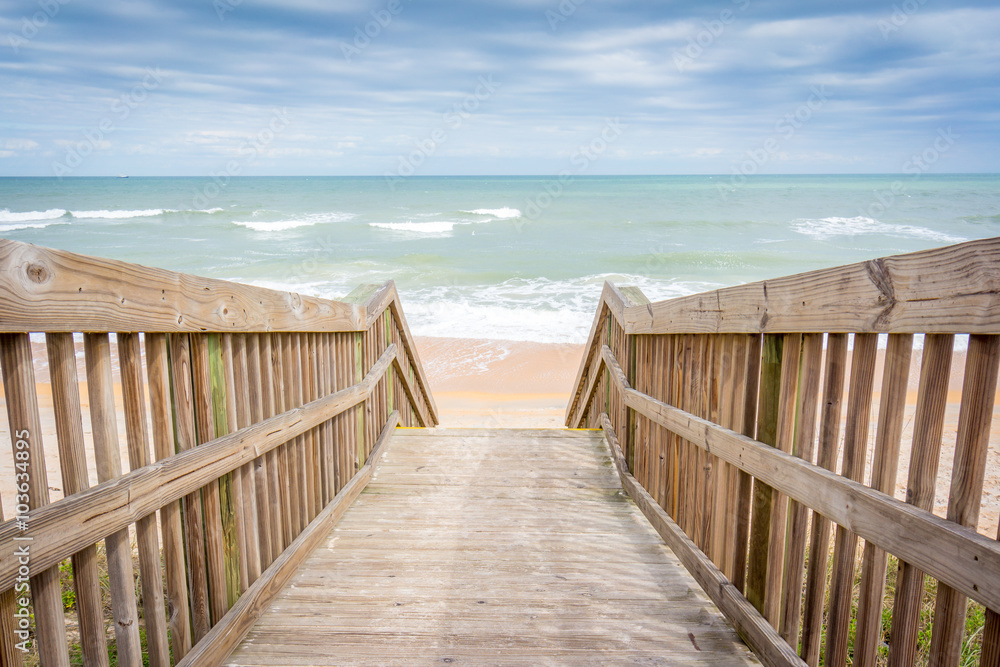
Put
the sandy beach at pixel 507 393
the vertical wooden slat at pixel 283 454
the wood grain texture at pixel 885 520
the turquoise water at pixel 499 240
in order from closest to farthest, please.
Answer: the wood grain texture at pixel 885 520 < the vertical wooden slat at pixel 283 454 < the sandy beach at pixel 507 393 < the turquoise water at pixel 499 240

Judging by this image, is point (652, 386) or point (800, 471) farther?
point (652, 386)

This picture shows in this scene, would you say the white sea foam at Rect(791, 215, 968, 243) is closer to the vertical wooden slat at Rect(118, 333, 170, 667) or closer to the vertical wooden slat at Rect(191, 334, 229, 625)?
the vertical wooden slat at Rect(191, 334, 229, 625)

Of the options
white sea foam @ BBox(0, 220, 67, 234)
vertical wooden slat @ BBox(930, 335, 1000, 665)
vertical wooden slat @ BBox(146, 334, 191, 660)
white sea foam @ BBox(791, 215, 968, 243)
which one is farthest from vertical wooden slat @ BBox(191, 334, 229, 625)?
white sea foam @ BBox(0, 220, 67, 234)

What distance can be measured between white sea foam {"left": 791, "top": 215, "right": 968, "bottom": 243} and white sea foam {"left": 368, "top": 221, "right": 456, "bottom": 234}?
769 inches

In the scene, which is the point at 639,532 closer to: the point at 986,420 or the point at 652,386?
the point at 652,386

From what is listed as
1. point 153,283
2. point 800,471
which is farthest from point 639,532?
point 153,283

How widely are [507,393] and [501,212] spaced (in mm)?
34701

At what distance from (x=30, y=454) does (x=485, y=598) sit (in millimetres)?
1776

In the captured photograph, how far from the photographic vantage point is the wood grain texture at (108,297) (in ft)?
4.13

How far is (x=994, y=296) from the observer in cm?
122

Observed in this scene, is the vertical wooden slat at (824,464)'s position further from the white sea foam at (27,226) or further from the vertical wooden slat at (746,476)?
the white sea foam at (27,226)

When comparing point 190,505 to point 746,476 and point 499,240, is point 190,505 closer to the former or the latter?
point 746,476

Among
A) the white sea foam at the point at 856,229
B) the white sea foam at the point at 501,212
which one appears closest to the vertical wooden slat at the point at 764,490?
the white sea foam at the point at 856,229

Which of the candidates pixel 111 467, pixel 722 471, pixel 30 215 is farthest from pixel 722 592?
pixel 30 215
